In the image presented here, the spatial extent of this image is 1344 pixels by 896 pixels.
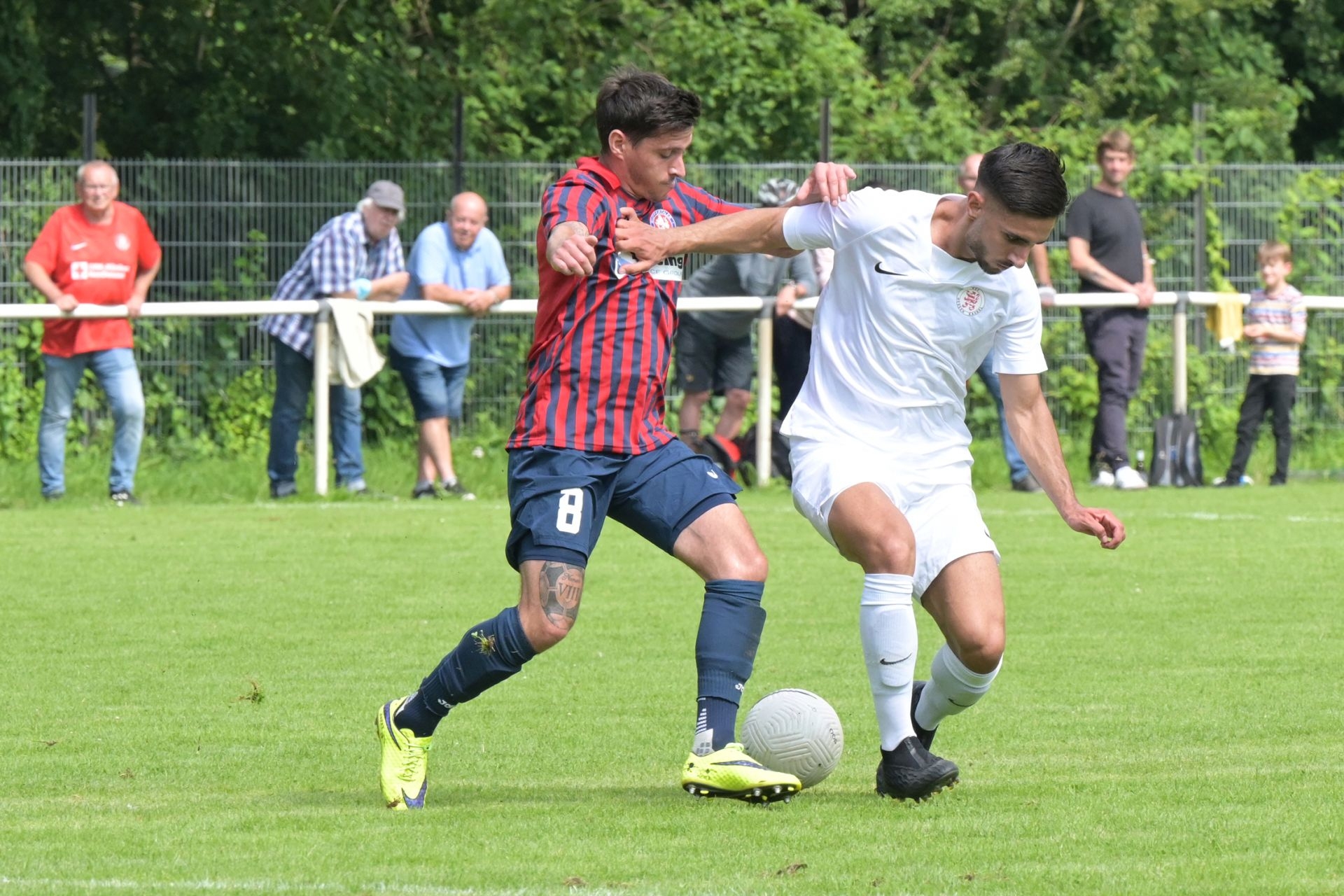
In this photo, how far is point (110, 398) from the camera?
1341 cm

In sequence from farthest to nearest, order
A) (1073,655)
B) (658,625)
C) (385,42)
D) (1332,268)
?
(385,42), (1332,268), (658,625), (1073,655)

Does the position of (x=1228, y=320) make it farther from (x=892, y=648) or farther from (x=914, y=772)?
(x=914, y=772)

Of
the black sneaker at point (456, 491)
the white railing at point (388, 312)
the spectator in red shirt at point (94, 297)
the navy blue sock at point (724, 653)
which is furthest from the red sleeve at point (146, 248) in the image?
the navy blue sock at point (724, 653)

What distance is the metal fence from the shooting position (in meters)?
15.6

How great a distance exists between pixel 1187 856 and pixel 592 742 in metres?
2.25

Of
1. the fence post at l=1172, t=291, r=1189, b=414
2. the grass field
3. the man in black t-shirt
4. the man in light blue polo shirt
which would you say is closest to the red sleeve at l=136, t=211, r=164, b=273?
the man in light blue polo shirt

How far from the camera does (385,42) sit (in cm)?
2003

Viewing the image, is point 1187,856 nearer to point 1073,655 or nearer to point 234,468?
point 1073,655

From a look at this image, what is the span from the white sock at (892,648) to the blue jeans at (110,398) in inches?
339

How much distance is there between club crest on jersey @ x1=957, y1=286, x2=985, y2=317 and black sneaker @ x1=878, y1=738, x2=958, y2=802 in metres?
1.17

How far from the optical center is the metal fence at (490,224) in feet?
51.3

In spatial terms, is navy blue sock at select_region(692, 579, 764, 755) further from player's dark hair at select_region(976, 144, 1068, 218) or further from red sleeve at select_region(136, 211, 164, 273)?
red sleeve at select_region(136, 211, 164, 273)

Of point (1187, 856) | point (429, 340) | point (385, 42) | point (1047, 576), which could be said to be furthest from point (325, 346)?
point (1187, 856)

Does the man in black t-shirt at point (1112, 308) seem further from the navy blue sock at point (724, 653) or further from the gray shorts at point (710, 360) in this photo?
the navy blue sock at point (724, 653)
